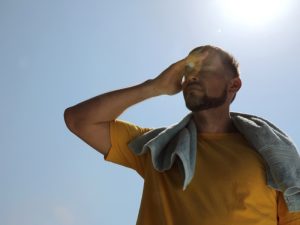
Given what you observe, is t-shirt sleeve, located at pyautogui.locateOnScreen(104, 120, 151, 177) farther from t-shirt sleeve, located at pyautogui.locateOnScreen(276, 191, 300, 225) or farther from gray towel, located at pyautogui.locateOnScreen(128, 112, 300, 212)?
t-shirt sleeve, located at pyautogui.locateOnScreen(276, 191, 300, 225)

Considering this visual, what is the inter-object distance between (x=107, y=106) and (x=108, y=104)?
13mm

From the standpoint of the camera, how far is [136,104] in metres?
2.57

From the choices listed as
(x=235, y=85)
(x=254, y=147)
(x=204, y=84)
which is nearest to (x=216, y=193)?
(x=254, y=147)

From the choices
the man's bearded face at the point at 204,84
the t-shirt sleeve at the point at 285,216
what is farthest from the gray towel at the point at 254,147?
the man's bearded face at the point at 204,84

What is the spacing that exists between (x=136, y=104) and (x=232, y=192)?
778 mm

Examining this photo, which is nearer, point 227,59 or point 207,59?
point 207,59

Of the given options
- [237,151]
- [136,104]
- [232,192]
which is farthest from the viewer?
[136,104]

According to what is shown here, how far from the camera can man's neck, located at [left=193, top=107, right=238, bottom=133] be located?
259 cm

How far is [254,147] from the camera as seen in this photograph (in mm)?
2414

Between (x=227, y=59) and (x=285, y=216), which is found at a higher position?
Answer: (x=227, y=59)

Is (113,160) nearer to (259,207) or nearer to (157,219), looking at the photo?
(157,219)

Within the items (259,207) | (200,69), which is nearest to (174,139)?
(200,69)

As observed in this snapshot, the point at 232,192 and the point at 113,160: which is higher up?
the point at 113,160

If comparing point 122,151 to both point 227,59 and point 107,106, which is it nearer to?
point 107,106
